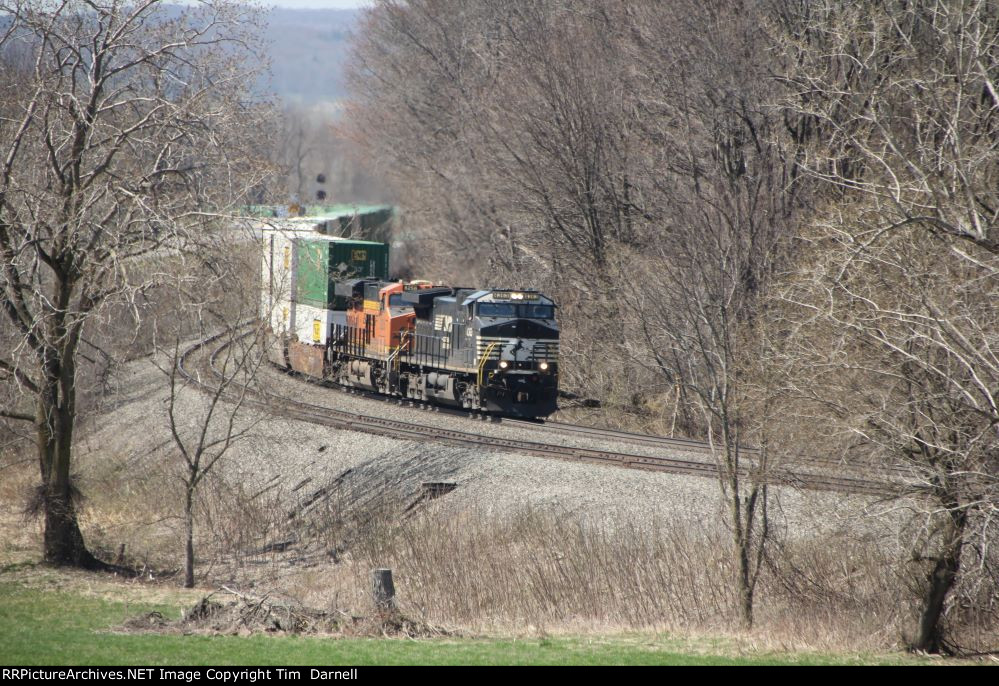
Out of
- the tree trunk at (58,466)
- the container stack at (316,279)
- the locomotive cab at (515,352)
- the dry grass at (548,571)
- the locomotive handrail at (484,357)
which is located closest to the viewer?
the dry grass at (548,571)

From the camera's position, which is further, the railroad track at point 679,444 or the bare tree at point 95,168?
the railroad track at point 679,444

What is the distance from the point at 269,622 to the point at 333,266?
1974 centimetres

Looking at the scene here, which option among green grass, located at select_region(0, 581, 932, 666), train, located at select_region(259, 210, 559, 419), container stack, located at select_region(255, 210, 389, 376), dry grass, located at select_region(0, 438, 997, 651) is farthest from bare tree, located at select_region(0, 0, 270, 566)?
container stack, located at select_region(255, 210, 389, 376)

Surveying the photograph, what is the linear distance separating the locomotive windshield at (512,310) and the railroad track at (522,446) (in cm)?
333

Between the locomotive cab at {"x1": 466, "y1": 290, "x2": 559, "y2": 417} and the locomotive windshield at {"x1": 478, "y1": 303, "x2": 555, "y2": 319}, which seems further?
the locomotive windshield at {"x1": 478, "y1": 303, "x2": 555, "y2": 319}

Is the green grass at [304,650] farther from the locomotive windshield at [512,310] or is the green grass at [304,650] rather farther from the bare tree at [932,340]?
the locomotive windshield at [512,310]

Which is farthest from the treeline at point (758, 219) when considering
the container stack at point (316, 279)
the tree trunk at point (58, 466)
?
the tree trunk at point (58, 466)

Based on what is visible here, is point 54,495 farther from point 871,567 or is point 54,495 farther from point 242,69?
point 871,567

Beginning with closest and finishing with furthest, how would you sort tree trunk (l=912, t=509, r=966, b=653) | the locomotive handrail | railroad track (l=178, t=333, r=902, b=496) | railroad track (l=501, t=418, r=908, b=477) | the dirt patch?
the dirt patch < tree trunk (l=912, t=509, r=966, b=653) < railroad track (l=501, t=418, r=908, b=477) < railroad track (l=178, t=333, r=902, b=496) < the locomotive handrail

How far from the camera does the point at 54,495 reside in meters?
18.0

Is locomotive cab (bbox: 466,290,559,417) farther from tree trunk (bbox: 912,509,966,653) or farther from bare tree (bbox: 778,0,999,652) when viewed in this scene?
tree trunk (bbox: 912,509,966,653)

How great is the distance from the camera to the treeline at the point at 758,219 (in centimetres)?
1351

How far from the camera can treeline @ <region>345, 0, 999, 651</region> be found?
44.3 ft

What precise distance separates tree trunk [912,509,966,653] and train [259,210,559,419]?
12.4 m
